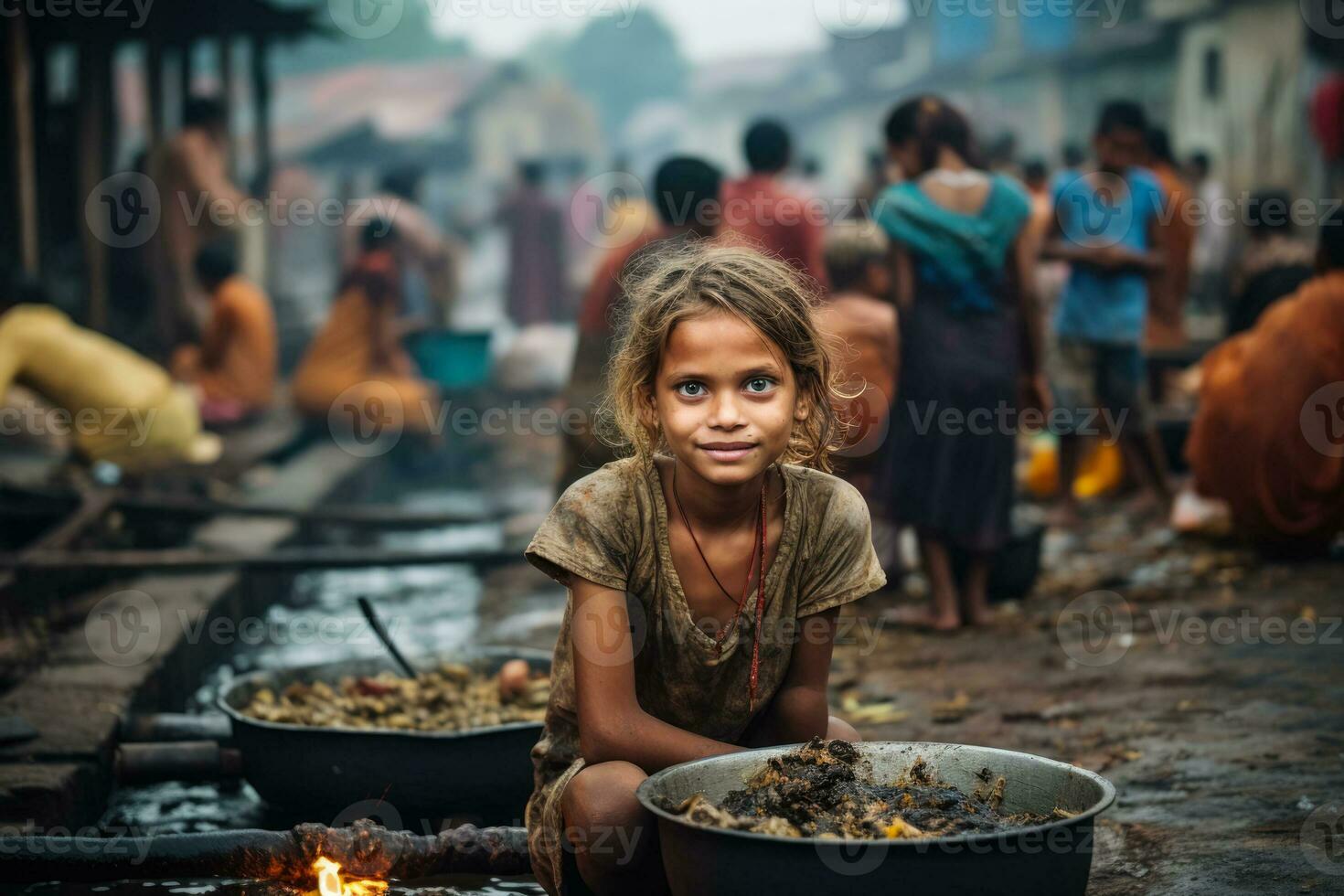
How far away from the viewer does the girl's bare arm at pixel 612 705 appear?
2.61 m

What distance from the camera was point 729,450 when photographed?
2613 millimetres

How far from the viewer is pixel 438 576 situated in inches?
291

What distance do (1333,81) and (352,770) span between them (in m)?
16.1

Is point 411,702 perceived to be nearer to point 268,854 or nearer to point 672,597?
point 268,854

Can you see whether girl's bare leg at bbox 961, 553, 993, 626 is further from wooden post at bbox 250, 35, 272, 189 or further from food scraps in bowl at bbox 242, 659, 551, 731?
wooden post at bbox 250, 35, 272, 189

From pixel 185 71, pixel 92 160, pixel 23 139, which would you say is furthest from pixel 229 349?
pixel 185 71

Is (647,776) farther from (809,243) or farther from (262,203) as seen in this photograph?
(262,203)

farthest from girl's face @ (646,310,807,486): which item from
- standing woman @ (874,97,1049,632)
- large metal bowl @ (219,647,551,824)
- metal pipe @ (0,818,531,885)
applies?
standing woman @ (874,97,1049,632)

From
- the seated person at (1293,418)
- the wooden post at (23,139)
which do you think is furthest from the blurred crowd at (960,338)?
the wooden post at (23,139)

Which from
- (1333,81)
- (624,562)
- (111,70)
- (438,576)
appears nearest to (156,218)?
(111,70)

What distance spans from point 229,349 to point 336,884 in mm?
7503

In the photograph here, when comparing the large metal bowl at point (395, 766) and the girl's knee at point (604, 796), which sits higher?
the girl's knee at point (604, 796)

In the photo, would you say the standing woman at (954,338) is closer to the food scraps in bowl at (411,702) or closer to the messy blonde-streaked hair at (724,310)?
the food scraps in bowl at (411,702)

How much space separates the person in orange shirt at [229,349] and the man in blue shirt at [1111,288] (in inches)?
202
